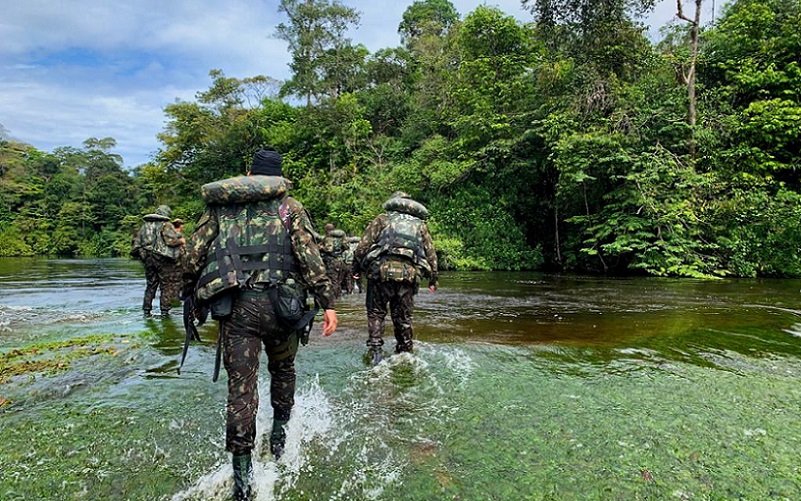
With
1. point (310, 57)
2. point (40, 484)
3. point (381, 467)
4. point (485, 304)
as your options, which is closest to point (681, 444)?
point (381, 467)

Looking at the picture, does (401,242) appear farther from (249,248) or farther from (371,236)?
(249,248)

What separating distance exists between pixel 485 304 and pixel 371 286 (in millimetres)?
4979

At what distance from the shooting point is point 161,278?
9.38 m

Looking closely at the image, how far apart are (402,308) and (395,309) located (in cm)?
9

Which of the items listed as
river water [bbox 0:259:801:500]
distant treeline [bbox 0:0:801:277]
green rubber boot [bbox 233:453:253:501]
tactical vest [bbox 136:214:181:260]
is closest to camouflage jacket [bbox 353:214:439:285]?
river water [bbox 0:259:801:500]

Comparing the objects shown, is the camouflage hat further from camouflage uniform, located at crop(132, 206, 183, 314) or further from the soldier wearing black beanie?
camouflage uniform, located at crop(132, 206, 183, 314)

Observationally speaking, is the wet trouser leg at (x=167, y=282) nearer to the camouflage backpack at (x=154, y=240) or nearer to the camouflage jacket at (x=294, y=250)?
the camouflage backpack at (x=154, y=240)

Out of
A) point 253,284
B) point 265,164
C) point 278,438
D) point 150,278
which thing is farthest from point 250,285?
point 150,278

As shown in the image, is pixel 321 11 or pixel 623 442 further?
pixel 321 11

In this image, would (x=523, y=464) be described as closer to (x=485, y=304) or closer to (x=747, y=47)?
(x=485, y=304)

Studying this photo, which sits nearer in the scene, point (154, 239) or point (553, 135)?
point (154, 239)

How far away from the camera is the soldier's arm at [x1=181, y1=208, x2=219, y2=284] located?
3.23m

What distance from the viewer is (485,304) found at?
411 inches

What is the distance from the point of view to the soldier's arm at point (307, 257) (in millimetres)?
3270
